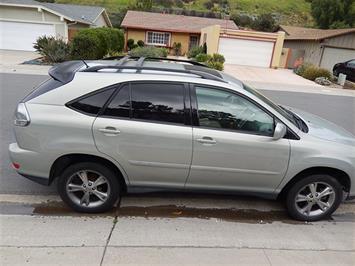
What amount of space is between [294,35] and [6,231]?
36055 mm

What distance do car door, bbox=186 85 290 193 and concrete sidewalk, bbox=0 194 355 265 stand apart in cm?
53

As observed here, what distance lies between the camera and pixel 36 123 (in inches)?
133

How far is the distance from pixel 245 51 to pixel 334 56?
24.8 ft

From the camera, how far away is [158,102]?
3514mm

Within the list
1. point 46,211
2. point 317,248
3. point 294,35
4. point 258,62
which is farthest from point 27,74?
point 294,35

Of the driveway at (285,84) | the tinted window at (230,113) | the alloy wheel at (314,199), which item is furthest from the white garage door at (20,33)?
the alloy wheel at (314,199)

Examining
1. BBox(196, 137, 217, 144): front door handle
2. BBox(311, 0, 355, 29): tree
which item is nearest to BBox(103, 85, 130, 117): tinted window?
BBox(196, 137, 217, 144): front door handle

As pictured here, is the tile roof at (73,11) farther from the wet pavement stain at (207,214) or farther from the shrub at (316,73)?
the wet pavement stain at (207,214)

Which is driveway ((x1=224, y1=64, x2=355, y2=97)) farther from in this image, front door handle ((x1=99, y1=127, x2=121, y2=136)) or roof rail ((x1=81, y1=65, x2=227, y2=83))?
front door handle ((x1=99, y1=127, x2=121, y2=136))

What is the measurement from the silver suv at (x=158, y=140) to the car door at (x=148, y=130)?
0.01 meters

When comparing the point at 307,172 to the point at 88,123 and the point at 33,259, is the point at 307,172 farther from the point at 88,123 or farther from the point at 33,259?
the point at 33,259

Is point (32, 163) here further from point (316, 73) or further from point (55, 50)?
point (316, 73)

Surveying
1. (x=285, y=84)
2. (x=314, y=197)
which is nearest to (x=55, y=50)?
(x=285, y=84)

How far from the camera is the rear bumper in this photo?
3467mm
